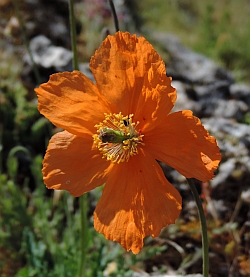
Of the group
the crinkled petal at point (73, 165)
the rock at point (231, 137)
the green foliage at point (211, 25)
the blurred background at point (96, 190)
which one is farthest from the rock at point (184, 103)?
the green foliage at point (211, 25)

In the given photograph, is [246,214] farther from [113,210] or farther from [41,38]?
[41,38]

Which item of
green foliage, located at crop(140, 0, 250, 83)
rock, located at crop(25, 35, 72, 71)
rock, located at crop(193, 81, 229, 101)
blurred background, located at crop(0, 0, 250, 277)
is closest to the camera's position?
blurred background, located at crop(0, 0, 250, 277)

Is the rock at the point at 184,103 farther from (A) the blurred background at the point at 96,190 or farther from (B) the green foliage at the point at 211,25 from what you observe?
(B) the green foliage at the point at 211,25

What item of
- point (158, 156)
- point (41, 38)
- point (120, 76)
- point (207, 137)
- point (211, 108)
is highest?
point (120, 76)

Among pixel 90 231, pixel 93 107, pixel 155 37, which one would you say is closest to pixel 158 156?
pixel 93 107

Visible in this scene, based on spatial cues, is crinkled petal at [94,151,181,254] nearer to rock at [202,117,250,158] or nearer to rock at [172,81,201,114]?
rock at [202,117,250,158]

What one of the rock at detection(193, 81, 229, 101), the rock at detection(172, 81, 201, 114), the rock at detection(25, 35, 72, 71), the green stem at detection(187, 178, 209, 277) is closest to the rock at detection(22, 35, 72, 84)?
the rock at detection(25, 35, 72, 71)
